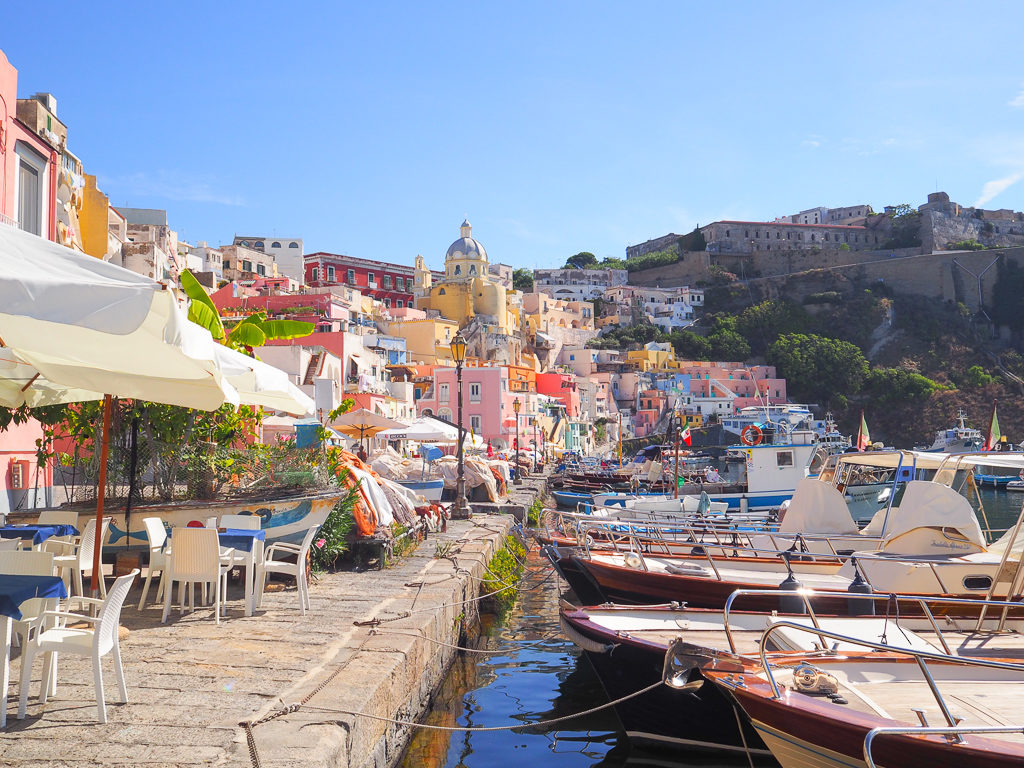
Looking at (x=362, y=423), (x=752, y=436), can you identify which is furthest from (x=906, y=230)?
(x=362, y=423)

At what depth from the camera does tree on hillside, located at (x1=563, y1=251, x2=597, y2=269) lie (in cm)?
12900

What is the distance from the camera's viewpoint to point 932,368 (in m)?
100

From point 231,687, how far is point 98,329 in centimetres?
244

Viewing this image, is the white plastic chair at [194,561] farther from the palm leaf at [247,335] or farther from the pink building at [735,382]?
the pink building at [735,382]

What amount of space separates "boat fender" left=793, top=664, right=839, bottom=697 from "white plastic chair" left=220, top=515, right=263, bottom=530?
556 centimetres

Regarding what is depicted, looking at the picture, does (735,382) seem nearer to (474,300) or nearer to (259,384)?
(474,300)

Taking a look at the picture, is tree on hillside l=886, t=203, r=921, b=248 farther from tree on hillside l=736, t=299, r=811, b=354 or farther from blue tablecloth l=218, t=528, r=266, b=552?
blue tablecloth l=218, t=528, r=266, b=552

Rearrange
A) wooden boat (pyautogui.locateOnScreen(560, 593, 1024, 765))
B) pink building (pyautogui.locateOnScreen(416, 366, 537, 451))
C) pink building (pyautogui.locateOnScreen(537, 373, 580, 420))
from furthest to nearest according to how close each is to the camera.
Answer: pink building (pyautogui.locateOnScreen(537, 373, 580, 420)), pink building (pyautogui.locateOnScreen(416, 366, 537, 451)), wooden boat (pyautogui.locateOnScreen(560, 593, 1024, 765))

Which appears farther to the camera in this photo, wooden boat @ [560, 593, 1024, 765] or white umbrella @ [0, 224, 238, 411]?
wooden boat @ [560, 593, 1024, 765]

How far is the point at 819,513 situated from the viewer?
38.8 feet

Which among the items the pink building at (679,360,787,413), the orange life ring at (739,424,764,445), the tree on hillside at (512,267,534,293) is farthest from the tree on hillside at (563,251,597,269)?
the orange life ring at (739,424,764,445)

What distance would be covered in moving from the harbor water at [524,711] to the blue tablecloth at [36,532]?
3.56m


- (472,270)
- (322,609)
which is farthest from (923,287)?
(322,609)

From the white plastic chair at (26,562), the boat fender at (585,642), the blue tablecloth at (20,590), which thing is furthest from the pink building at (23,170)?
the boat fender at (585,642)
